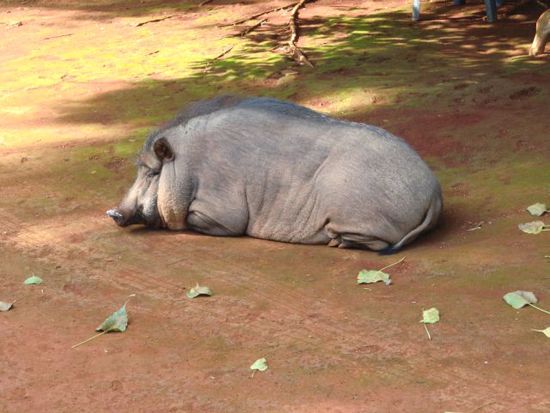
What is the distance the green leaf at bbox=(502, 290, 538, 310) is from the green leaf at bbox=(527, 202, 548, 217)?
143 centimetres

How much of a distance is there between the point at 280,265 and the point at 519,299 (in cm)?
163

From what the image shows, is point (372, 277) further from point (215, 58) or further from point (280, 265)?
point (215, 58)

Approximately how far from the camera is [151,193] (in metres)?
7.24

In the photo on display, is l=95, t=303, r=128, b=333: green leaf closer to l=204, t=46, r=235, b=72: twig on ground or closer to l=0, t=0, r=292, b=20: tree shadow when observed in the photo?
l=204, t=46, r=235, b=72: twig on ground

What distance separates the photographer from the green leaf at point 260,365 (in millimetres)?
4770

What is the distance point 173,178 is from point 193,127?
15.8 inches

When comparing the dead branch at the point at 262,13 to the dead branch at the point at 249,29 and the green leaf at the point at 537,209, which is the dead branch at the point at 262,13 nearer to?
the dead branch at the point at 249,29

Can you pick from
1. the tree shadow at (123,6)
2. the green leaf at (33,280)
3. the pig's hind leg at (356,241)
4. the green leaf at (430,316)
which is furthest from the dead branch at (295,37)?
the green leaf at (430,316)

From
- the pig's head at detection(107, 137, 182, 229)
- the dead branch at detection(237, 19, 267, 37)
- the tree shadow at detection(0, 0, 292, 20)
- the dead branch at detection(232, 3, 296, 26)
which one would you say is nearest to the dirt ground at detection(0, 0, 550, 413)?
the pig's head at detection(107, 137, 182, 229)

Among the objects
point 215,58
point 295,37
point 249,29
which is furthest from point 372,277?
point 249,29

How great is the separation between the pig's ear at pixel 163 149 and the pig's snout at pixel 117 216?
51 cm

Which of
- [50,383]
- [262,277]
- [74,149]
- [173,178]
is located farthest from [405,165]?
[74,149]

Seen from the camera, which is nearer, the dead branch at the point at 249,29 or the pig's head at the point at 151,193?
the pig's head at the point at 151,193

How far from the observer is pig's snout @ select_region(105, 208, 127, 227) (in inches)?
277
